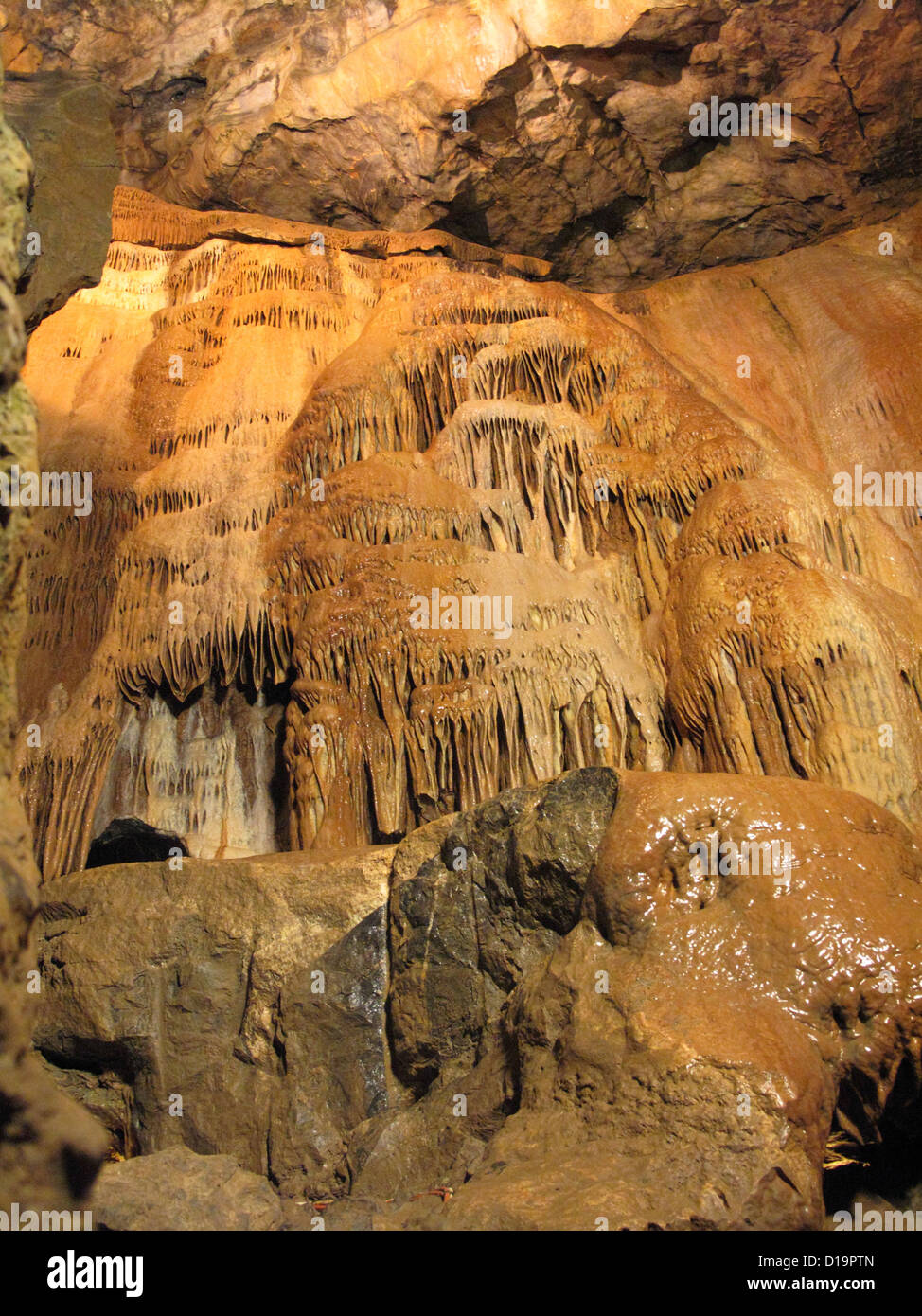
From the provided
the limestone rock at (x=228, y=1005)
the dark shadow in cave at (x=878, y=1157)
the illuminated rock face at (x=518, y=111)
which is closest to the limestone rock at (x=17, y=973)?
the dark shadow in cave at (x=878, y=1157)

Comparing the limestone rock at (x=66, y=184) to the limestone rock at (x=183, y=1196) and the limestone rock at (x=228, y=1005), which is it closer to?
the limestone rock at (x=228, y=1005)

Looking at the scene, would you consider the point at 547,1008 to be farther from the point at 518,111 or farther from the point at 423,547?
the point at 518,111

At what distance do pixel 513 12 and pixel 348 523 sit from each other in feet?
18.4

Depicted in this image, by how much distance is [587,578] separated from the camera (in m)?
8.32

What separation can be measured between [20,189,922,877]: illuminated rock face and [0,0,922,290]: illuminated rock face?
2.92 feet

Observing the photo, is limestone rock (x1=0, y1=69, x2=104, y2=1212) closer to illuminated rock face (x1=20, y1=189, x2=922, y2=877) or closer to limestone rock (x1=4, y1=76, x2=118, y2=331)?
limestone rock (x1=4, y1=76, x2=118, y2=331)

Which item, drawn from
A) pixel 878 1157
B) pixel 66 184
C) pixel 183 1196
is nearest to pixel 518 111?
pixel 66 184

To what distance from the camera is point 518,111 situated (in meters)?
10.1

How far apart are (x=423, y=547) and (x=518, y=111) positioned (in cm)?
527

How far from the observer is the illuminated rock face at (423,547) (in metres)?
6.86

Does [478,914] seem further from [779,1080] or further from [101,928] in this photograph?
[101,928]

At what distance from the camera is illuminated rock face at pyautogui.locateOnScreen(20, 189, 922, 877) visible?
22.5 ft

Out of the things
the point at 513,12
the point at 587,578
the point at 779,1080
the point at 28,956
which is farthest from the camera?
the point at 513,12

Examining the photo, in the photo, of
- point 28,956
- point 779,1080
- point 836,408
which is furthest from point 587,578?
point 28,956
